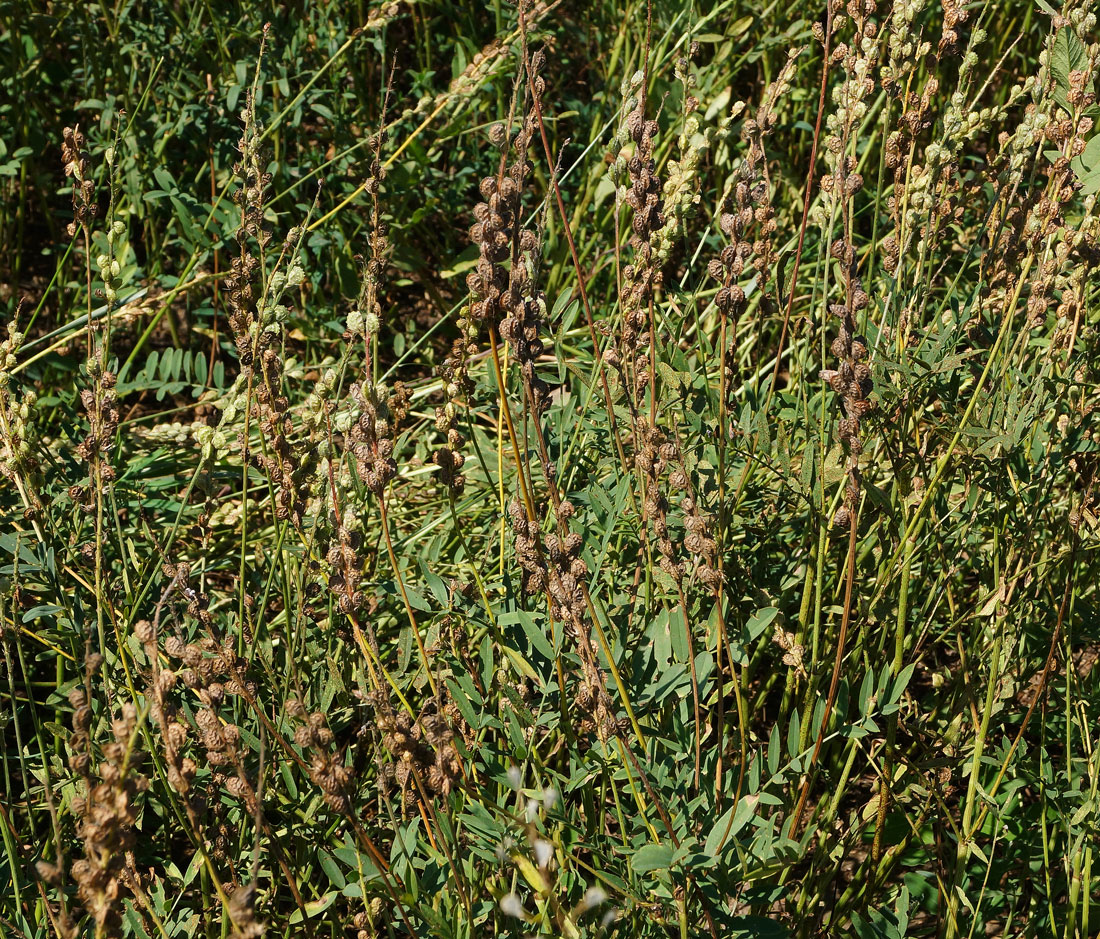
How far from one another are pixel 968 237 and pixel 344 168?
144cm

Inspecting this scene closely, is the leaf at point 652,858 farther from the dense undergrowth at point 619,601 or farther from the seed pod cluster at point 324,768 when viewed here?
the seed pod cluster at point 324,768

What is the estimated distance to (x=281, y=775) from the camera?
61.5 inches

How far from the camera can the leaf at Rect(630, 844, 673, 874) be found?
1125 mm

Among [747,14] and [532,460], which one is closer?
[532,460]

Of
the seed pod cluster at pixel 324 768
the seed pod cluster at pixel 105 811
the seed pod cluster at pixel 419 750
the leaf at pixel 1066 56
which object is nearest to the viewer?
the seed pod cluster at pixel 105 811

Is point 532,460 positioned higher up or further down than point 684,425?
further down

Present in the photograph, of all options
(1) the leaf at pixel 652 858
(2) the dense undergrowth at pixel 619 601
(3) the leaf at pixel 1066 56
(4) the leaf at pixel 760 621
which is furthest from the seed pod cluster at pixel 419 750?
(3) the leaf at pixel 1066 56

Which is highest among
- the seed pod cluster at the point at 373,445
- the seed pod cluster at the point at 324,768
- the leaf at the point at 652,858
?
the seed pod cluster at the point at 373,445

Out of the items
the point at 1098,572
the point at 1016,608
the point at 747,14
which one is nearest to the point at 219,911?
the point at 1016,608

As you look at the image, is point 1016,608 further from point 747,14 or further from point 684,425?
point 747,14

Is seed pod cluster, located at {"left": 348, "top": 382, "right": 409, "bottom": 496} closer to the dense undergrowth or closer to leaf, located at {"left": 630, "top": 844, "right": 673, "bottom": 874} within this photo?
the dense undergrowth

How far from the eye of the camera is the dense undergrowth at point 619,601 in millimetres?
1154

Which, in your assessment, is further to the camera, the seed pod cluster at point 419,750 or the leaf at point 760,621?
the leaf at point 760,621

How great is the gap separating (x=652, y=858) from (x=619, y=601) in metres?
0.49
